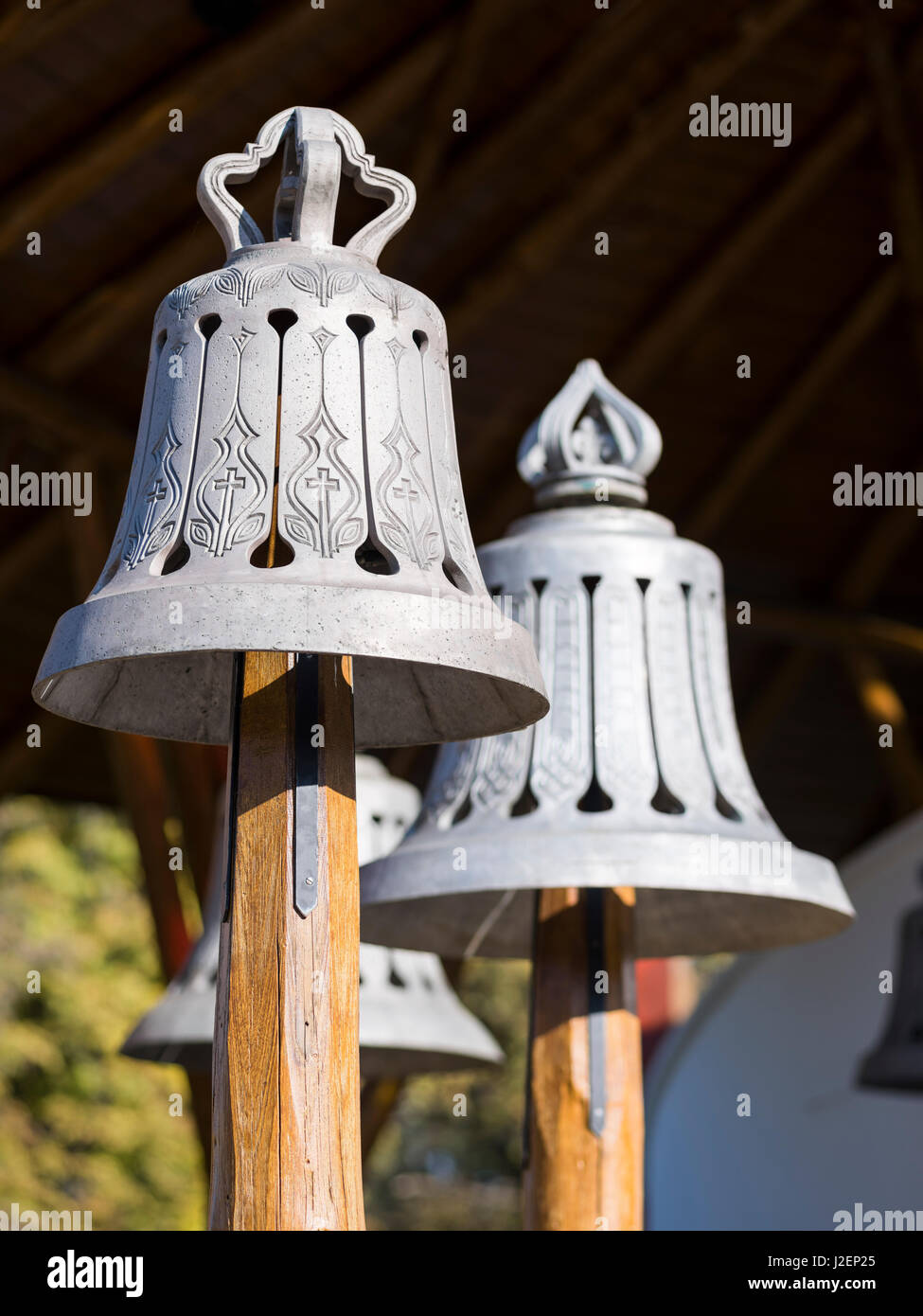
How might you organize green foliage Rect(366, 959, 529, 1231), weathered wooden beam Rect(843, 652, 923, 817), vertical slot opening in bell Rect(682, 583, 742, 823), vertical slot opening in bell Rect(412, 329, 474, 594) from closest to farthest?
vertical slot opening in bell Rect(412, 329, 474, 594)
vertical slot opening in bell Rect(682, 583, 742, 823)
weathered wooden beam Rect(843, 652, 923, 817)
green foliage Rect(366, 959, 529, 1231)

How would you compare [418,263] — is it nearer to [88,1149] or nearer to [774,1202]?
[774,1202]

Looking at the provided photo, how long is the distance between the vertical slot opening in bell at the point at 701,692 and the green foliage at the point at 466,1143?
17989mm

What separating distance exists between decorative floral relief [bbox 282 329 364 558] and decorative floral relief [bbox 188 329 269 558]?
0.16 ft

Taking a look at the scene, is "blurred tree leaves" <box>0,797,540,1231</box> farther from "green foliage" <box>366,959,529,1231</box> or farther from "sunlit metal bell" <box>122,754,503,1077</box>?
"sunlit metal bell" <box>122,754,503,1077</box>

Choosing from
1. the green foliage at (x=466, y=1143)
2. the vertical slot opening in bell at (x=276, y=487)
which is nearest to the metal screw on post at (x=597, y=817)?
the vertical slot opening in bell at (x=276, y=487)

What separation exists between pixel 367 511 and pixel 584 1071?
154 centimetres

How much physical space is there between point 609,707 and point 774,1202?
22.1ft

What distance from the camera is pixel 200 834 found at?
8.34 metres

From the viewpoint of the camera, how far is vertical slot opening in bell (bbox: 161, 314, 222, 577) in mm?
2660

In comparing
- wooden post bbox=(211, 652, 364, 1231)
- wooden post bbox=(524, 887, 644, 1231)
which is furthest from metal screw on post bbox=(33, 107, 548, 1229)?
wooden post bbox=(524, 887, 644, 1231)

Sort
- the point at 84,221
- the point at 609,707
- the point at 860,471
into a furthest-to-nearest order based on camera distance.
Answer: the point at 860,471
the point at 84,221
the point at 609,707

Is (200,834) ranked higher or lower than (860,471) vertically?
lower
